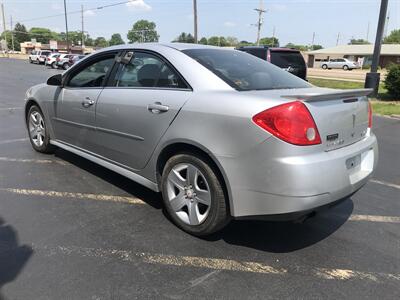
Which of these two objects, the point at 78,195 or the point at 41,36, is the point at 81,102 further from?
the point at 41,36

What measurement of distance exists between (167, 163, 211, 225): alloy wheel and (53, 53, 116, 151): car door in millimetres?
1424

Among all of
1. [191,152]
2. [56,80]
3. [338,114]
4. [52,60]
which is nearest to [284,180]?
[338,114]

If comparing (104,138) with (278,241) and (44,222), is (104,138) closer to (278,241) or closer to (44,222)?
(44,222)

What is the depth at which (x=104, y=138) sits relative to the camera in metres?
4.23

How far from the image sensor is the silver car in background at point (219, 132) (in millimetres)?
2785

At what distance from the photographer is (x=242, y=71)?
12.1ft

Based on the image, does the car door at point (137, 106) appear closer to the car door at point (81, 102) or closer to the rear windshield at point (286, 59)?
the car door at point (81, 102)

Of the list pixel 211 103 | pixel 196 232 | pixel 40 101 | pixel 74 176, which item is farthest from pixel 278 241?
pixel 40 101

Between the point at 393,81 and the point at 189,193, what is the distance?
13.0 meters

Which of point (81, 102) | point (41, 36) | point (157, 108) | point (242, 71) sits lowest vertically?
point (81, 102)

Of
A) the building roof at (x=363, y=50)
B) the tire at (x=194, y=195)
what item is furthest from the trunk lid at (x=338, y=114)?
the building roof at (x=363, y=50)

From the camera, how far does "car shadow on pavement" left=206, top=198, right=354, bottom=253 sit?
3334mm

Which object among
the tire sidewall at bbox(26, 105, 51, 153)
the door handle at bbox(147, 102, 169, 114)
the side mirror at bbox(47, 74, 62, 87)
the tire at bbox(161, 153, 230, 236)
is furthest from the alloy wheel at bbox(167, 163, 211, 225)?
the tire sidewall at bbox(26, 105, 51, 153)

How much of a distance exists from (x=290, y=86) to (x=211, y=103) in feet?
3.34
